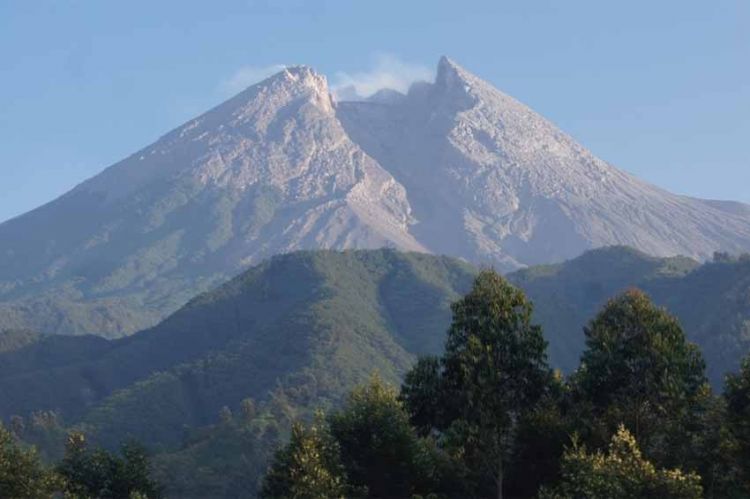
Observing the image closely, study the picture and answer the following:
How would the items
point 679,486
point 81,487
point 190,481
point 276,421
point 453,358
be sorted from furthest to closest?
point 276,421 < point 190,481 < point 81,487 < point 453,358 < point 679,486

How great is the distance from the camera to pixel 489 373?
142 feet

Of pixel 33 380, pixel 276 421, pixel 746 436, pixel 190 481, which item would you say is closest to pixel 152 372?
pixel 33 380

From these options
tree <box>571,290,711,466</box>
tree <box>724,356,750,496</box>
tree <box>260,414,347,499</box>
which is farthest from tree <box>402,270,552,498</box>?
tree <box>724,356,750,496</box>

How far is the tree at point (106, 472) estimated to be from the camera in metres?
51.5

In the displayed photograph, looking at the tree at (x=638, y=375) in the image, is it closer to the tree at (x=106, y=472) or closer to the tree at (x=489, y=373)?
the tree at (x=489, y=373)

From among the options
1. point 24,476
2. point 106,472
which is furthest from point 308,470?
point 106,472

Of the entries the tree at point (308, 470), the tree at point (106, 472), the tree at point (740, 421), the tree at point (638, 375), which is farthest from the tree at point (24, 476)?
the tree at point (740, 421)

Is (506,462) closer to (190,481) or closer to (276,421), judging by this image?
(190,481)

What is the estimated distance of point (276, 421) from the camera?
12094cm

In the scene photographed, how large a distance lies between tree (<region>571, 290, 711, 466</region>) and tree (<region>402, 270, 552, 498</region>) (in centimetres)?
211

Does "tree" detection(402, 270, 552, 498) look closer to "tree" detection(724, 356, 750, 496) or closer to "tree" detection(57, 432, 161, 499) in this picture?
A: "tree" detection(724, 356, 750, 496)

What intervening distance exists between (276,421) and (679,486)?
8966cm

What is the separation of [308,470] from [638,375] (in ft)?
41.1

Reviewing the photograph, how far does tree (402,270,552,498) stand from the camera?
43.4 metres
